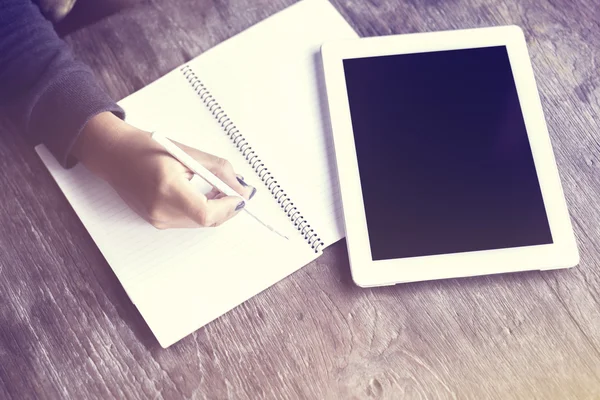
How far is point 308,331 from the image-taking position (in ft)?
1.99

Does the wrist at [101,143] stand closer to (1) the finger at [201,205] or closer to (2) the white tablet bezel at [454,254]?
(1) the finger at [201,205]

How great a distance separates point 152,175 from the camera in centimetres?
63

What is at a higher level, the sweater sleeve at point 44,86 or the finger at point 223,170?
the sweater sleeve at point 44,86

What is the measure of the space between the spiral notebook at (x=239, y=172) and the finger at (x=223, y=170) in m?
0.02

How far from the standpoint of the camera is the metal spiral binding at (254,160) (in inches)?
25.2

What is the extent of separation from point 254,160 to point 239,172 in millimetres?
26

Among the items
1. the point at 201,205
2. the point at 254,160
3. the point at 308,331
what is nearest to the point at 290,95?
the point at 254,160

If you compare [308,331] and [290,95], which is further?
[290,95]

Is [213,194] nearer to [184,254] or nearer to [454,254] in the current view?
[184,254]

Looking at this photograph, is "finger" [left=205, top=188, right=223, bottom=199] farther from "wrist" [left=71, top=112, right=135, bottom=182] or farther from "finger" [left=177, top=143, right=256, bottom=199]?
"wrist" [left=71, top=112, right=135, bottom=182]

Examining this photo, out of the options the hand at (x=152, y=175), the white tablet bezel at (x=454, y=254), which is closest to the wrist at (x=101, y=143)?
the hand at (x=152, y=175)

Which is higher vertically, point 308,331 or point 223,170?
point 223,170

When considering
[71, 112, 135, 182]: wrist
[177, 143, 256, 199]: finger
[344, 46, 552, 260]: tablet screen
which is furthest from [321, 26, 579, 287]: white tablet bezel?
[71, 112, 135, 182]: wrist

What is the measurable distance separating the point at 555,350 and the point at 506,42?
1.35 ft
